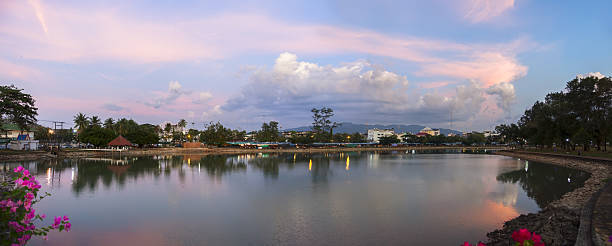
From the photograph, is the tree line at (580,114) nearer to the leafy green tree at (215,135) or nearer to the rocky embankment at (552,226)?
the rocky embankment at (552,226)

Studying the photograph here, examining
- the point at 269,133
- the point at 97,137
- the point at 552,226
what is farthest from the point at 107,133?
the point at 552,226

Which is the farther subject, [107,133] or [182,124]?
[182,124]

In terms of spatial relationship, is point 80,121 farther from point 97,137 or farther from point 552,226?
point 552,226

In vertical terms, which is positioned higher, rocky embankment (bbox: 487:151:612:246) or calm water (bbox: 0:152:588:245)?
A: rocky embankment (bbox: 487:151:612:246)

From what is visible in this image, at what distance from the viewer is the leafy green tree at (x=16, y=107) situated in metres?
39.5

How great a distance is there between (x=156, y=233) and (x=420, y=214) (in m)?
10.7

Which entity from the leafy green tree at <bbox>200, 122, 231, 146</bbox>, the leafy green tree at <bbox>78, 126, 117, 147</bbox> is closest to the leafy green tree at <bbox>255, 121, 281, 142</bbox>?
the leafy green tree at <bbox>200, 122, 231, 146</bbox>

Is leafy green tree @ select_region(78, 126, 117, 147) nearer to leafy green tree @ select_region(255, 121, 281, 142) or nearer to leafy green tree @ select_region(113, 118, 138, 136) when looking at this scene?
leafy green tree @ select_region(113, 118, 138, 136)

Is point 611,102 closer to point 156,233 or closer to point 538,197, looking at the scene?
point 538,197

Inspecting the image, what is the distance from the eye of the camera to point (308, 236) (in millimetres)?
11695

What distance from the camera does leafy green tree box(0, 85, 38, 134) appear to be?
39.5 m

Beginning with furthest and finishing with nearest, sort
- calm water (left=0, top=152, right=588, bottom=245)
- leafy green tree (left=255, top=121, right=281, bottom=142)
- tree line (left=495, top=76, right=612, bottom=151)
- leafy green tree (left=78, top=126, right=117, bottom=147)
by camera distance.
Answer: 1. leafy green tree (left=255, top=121, right=281, bottom=142)
2. leafy green tree (left=78, top=126, right=117, bottom=147)
3. tree line (left=495, top=76, right=612, bottom=151)
4. calm water (left=0, top=152, right=588, bottom=245)

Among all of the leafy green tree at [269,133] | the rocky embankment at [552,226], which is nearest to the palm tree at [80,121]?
the leafy green tree at [269,133]

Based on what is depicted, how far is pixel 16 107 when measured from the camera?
40188mm
